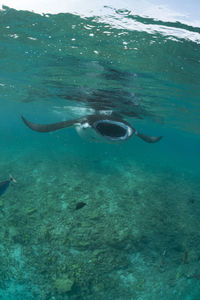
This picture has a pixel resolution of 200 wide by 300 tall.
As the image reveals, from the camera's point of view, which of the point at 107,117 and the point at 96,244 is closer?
the point at 107,117

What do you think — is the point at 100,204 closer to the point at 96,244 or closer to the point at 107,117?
the point at 96,244

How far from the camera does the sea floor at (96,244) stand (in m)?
6.34

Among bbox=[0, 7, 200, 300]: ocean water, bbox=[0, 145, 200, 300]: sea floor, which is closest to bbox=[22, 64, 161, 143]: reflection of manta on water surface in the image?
bbox=[0, 7, 200, 300]: ocean water

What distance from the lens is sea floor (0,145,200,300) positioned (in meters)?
6.34

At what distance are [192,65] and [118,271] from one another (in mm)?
11091

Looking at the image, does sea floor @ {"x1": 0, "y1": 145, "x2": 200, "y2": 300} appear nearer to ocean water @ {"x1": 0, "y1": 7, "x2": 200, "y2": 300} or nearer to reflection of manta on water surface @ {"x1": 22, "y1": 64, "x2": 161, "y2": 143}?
ocean water @ {"x1": 0, "y1": 7, "x2": 200, "y2": 300}

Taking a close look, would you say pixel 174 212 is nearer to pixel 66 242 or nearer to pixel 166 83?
pixel 66 242

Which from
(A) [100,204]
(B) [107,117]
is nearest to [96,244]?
(A) [100,204]

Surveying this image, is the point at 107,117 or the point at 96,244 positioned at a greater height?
the point at 107,117

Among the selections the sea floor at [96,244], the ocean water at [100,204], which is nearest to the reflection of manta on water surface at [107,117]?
the ocean water at [100,204]

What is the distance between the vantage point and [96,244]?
25.6ft

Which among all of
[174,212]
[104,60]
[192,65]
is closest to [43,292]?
[174,212]

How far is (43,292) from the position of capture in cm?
613

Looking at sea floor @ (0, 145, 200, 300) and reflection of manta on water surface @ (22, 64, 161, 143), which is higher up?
reflection of manta on water surface @ (22, 64, 161, 143)
